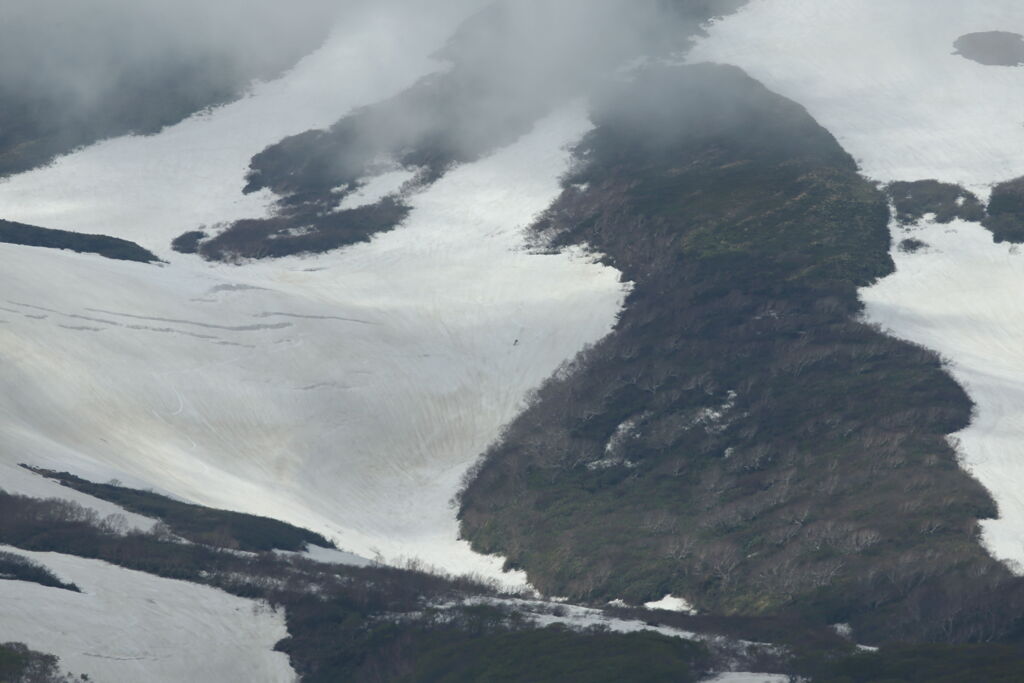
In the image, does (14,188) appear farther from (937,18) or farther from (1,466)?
(937,18)

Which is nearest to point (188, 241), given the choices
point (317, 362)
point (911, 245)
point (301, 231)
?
point (301, 231)

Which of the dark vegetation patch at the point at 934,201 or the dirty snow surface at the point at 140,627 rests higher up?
the dark vegetation patch at the point at 934,201

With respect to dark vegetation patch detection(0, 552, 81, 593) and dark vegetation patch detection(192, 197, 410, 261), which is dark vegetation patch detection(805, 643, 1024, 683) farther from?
dark vegetation patch detection(192, 197, 410, 261)

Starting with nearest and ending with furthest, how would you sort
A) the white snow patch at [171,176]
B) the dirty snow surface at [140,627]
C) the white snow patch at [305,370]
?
the dirty snow surface at [140,627] < the white snow patch at [305,370] < the white snow patch at [171,176]

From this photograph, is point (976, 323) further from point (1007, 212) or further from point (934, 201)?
point (934, 201)

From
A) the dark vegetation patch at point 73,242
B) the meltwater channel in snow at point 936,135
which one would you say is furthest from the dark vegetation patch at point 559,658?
the dark vegetation patch at point 73,242

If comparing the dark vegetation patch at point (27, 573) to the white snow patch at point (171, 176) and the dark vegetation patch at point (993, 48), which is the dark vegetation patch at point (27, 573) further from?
the dark vegetation patch at point (993, 48)

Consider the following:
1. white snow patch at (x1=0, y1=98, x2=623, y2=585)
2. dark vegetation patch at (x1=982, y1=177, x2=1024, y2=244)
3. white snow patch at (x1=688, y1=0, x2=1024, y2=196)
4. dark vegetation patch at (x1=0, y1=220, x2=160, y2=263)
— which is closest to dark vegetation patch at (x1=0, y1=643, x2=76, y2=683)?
white snow patch at (x1=0, y1=98, x2=623, y2=585)
